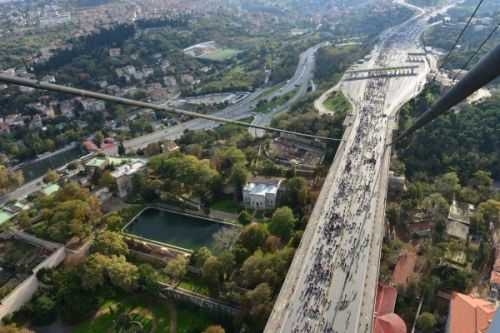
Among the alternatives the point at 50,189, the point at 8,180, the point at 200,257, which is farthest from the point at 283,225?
the point at 8,180

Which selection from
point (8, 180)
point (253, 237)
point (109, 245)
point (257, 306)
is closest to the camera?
point (257, 306)

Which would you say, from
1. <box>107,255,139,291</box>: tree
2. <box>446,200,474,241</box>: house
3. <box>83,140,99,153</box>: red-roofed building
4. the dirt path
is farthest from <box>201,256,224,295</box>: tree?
<box>83,140,99,153</box>: red-roofed building

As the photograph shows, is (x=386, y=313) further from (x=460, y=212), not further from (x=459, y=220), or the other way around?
(x=460, y=212)

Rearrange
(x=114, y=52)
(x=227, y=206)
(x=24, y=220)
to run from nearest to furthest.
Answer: (x=24, y=220) < (x=227, y=206) < (x=114, y=52)

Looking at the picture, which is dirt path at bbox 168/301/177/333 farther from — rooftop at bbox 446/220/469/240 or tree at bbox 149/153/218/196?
rooftop at bbox 446/220/469/240

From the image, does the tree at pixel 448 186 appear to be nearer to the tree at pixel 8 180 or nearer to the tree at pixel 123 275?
the tree at pixel 123 275

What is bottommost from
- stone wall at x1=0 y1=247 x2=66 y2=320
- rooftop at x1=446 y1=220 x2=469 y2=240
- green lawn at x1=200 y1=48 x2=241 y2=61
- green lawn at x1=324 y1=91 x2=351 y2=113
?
stone wall at x1=0 y1=247 x2=66 y2=320

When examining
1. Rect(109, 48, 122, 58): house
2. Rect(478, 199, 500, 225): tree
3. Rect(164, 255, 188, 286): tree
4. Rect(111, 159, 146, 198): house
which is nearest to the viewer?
Rect(164, 255, 188, 286): tree
